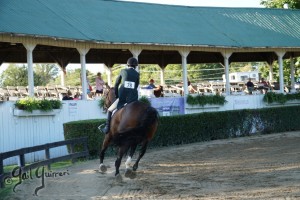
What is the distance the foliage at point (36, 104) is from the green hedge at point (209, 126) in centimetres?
264

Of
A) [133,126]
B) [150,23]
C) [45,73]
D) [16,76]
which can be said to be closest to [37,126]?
[133,126]

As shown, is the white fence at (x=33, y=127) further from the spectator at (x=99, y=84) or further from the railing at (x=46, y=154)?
the railing at (x=46, y=154)

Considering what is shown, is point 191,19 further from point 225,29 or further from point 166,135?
point 166,135

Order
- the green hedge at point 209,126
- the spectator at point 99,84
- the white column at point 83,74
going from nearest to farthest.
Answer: the green hedge at point 209,126 < the white column at point 83,74 < the spectator at point 99,84

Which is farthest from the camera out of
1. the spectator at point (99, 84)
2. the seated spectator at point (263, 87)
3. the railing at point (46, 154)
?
the seated spectator at point (263, 87)

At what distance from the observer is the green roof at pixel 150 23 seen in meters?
23.3

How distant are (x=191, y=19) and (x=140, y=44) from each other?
774 centimetres

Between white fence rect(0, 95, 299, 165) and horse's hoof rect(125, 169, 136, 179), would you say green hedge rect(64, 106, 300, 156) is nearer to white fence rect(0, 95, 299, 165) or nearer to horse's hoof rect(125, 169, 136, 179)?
white fence rect(0, 95, 299, 165)

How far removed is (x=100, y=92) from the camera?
26703mm

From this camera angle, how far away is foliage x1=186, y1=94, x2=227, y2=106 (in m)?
28.0

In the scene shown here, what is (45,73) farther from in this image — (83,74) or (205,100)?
(83,74)

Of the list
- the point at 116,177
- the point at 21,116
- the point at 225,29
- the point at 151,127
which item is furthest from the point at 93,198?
the point at 225,29

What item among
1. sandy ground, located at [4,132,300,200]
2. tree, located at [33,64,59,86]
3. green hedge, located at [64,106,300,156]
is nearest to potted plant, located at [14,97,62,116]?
green hedge, located at [64,106,300,156]

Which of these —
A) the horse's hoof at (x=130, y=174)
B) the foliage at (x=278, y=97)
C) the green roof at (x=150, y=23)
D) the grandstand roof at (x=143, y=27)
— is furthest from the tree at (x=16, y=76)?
the horse's hoof at (x=130, y=174)
